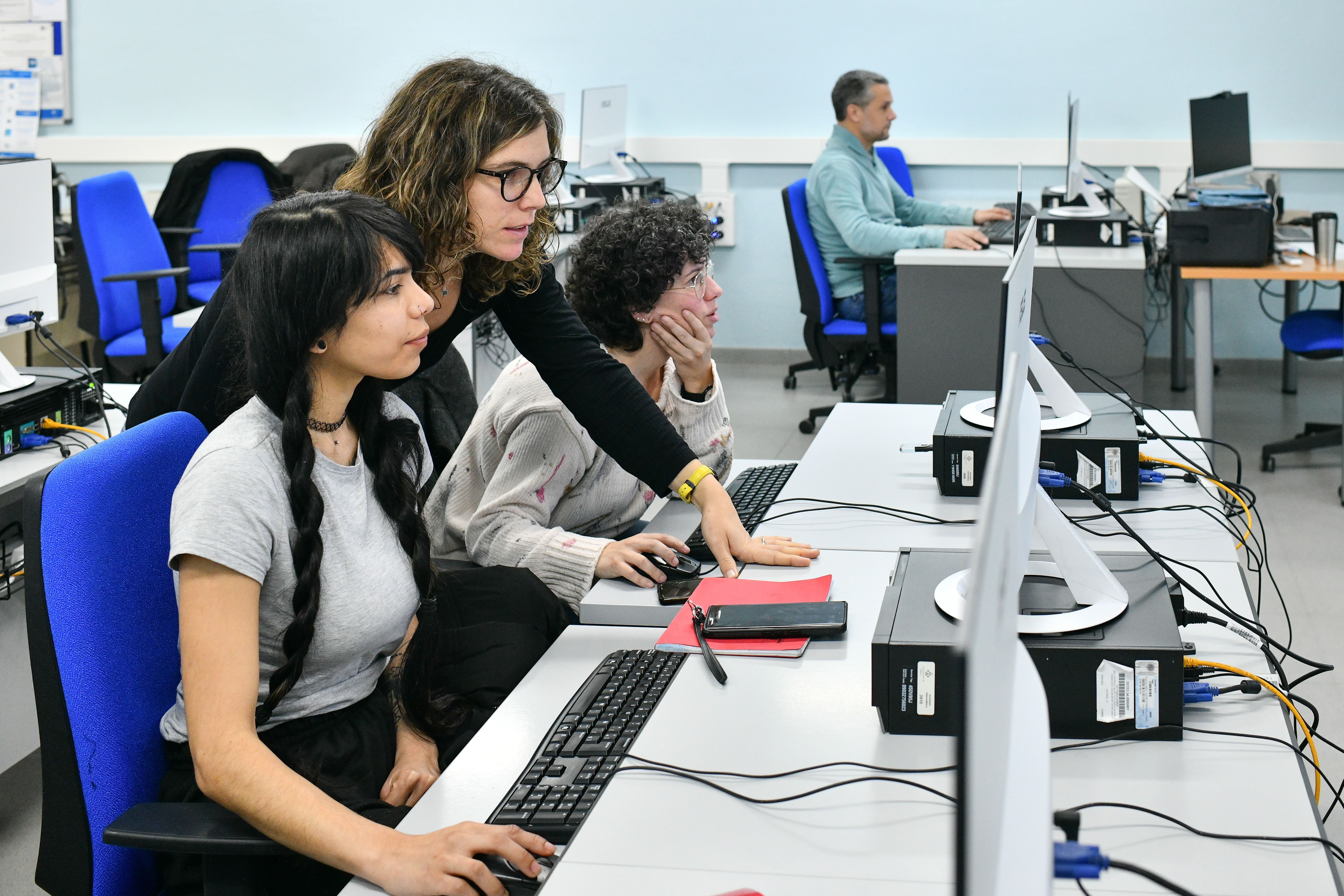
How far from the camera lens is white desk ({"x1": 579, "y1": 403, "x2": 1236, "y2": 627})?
1.66 m

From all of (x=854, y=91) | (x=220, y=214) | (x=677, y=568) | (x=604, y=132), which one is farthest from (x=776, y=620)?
(x=604, y=132)

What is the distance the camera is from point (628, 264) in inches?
77.1

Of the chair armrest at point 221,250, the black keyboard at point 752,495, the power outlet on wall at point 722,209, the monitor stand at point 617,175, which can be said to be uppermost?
the monitor stand at point 617,175

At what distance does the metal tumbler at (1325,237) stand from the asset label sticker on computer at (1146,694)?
3291 mm

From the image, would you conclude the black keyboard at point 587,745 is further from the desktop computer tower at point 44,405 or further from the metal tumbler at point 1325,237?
the metal tumbler at point 1325,237

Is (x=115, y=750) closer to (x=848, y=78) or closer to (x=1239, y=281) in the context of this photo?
(x=848, y=78)

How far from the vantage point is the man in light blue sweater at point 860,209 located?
416 centimetres

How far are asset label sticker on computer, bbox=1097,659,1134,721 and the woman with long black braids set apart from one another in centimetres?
55

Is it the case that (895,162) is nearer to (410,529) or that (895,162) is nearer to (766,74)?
(766,74)

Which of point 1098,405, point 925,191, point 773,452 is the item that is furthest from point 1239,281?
point 1098,405

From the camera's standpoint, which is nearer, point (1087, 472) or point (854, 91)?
point (1087, 472)

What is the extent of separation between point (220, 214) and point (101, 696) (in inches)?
148

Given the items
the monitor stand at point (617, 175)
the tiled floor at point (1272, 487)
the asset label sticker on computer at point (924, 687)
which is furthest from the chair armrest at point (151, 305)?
the asset label sticker on computer at point (924, 687)

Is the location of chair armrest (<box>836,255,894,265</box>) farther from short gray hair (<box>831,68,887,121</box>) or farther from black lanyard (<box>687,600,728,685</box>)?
black lanyard (<box>687,600,728,685</box>)
